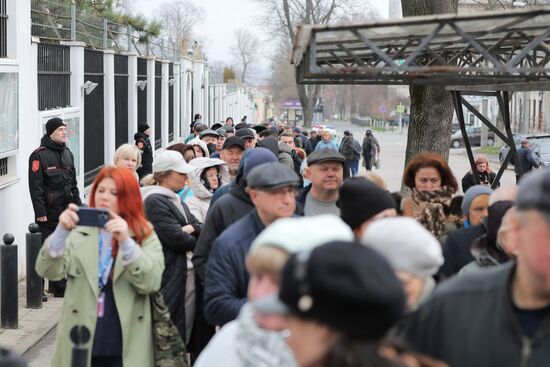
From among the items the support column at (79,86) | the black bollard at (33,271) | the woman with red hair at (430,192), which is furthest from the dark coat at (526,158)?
the woman with red hair at (430,192)

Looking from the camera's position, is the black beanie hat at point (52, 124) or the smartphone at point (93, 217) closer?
the smartphone at point (93, 217)

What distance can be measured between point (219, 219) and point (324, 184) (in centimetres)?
83

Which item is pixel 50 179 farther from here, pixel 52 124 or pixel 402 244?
pixel 402 244

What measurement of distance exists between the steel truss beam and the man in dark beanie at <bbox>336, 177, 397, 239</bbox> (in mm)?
1539

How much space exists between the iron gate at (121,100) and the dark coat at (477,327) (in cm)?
1992

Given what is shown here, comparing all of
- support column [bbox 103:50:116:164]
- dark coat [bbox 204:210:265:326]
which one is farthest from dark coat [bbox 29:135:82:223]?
support column [bbox 103:50:116:164]

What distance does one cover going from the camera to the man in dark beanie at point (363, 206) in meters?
5.11

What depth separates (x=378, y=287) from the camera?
2.54m

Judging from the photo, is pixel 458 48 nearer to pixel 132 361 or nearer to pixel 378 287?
pixel 132 361

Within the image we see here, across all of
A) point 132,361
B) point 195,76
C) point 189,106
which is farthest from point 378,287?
point 195,76

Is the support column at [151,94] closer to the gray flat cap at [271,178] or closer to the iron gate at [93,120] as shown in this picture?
the iron gate at [93,120]

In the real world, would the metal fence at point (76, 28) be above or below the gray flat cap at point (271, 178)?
above

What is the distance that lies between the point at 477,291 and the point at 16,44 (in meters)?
11.2

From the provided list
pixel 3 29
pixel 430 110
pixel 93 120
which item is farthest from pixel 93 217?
pixel 93 120
